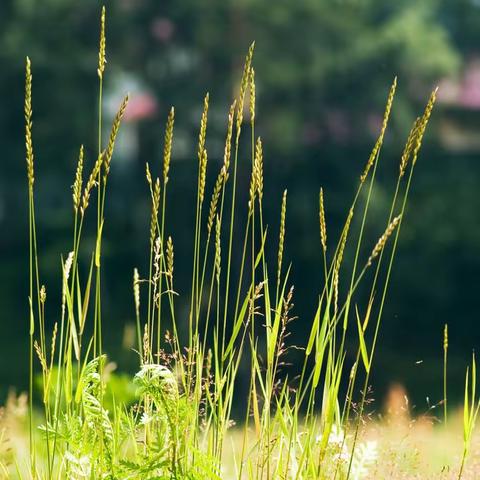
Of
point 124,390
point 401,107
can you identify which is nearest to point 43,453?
point 124,390

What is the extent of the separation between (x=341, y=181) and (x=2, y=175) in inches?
224

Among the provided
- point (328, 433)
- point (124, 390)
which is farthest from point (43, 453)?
point (124, 390)

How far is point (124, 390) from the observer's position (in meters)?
3.24

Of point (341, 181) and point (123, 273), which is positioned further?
point (123, 273)

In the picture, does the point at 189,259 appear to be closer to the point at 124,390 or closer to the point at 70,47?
the point at 70,47

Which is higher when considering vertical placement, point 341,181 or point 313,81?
point 313,81

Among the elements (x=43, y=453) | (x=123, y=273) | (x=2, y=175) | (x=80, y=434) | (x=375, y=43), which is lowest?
(x=123, y=273)

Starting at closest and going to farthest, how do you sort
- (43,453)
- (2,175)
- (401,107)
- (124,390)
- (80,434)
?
(80,434) < (43,453) < (124,390) < (401,107) < (2,175)

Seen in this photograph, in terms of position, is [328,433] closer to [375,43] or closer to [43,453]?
[43,453]

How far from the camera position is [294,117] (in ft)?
50.4

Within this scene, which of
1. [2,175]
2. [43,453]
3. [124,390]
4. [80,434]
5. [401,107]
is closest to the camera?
[80,434]

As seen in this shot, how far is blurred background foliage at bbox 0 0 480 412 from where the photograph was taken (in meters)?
15.2

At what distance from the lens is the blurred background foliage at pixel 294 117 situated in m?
15.2

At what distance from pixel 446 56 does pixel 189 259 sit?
5.09m
